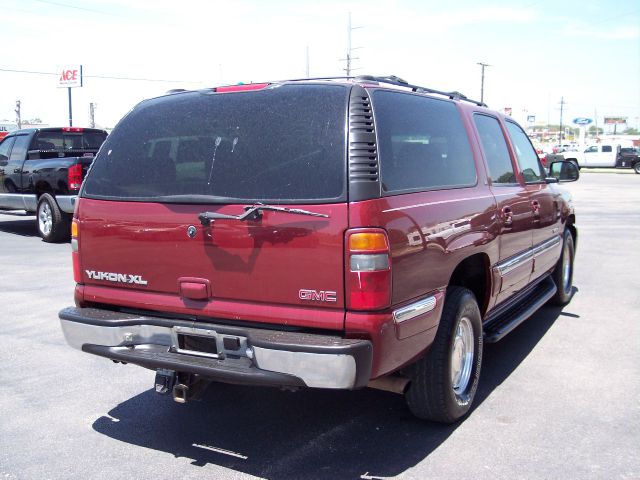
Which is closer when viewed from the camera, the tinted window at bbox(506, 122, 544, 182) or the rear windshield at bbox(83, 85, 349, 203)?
the rear windshield at bbox(83, 85, 349, 203)

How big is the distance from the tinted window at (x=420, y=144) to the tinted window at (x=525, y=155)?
4.06ft

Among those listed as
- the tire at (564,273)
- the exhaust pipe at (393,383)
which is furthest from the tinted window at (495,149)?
the tire at (564,273)

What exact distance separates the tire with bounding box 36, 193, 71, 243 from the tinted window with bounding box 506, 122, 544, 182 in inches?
327

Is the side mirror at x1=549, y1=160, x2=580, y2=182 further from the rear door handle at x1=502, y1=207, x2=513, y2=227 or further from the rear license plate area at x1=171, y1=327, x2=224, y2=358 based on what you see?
the rear license plate area at x1=171, y1=327, x2=224, y2=358

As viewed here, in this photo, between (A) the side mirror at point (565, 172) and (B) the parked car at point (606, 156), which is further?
(B) the parked car at point (606, 156)

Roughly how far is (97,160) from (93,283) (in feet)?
2.44

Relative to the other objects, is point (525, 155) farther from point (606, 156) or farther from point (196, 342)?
point (606, 156)

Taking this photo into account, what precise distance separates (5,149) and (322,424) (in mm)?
11447

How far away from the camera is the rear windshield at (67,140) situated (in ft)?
41.0

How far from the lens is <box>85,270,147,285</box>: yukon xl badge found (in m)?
3.66

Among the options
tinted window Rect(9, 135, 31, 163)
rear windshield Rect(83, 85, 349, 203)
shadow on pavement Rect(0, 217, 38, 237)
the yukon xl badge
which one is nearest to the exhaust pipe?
rear windshield Rect(83, 85, 349, 203)

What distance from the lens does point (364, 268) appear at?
10.1 ft

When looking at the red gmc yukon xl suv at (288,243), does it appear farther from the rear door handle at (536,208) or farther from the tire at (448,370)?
the rear door handle at (536,208)

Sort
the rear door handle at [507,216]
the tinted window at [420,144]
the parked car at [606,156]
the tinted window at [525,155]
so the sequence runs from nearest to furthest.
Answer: the tinted window at [420,144] < the rear door handle at [507,216] < the tinted window at [525,155] < the parked car at [606,156]
